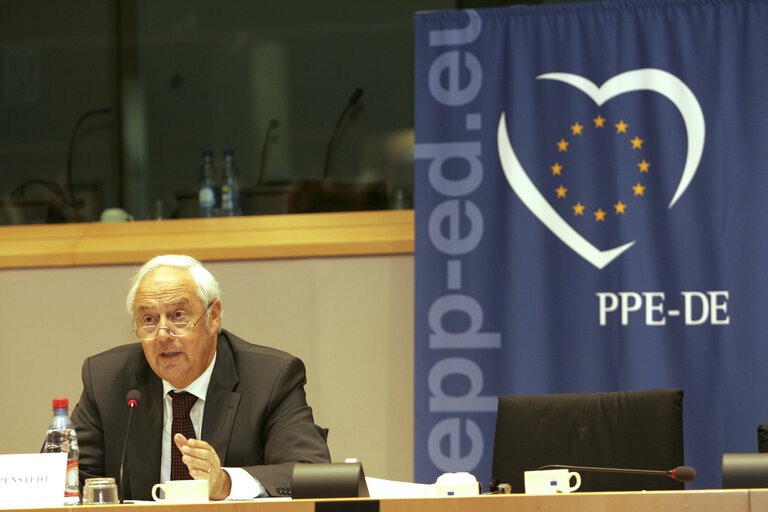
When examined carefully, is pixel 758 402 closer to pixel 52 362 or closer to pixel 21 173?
pixel 52 362

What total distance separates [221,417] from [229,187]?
218cm

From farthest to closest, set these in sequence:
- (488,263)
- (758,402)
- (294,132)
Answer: (294,132) < (488,263) < (758,402)

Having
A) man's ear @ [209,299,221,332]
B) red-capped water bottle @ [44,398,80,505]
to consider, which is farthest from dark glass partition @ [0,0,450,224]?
red-capped water bottle @ [44,398,80,505]

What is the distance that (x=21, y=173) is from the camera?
513cm

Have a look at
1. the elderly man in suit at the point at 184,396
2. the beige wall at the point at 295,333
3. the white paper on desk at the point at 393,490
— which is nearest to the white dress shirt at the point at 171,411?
the elderly man in suit at the point at 184,396

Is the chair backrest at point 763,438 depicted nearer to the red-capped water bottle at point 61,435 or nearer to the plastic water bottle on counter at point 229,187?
the red-capped water bottle at point 61,435

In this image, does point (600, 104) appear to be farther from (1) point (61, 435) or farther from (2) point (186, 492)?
(2) point (186, 492)

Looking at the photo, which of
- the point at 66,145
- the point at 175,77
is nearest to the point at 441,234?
the point at 175,77

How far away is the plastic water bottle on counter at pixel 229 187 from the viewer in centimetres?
488

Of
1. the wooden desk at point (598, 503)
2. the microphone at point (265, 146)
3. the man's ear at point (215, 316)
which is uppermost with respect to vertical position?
the microphone at point (265, 146)

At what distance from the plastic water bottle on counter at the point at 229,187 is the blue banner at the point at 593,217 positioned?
1047mm

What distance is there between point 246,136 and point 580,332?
6.16 feet

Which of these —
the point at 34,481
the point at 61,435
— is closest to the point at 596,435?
the point at 61,435

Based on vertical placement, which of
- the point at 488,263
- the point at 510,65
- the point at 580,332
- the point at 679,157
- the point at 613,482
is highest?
the point at 510,65
